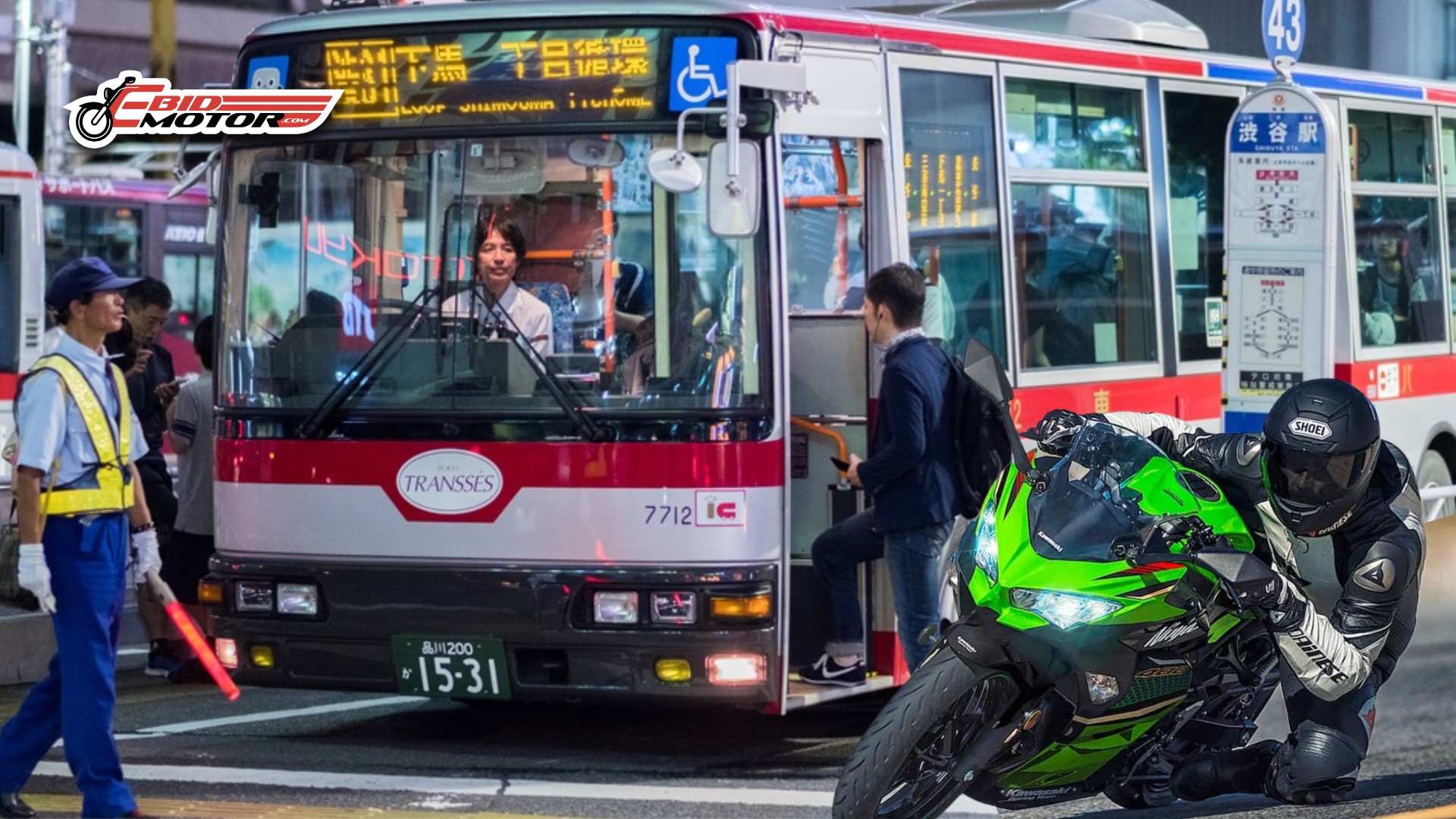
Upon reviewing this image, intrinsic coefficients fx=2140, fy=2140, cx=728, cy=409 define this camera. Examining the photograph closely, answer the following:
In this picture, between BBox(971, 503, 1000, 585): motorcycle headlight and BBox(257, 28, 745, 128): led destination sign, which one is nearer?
BBox(971, 503, 1000, 585): motorcycle headlight

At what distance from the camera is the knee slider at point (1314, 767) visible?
576cm

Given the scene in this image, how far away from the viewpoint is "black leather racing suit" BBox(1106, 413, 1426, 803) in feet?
18.4

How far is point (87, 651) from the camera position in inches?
271

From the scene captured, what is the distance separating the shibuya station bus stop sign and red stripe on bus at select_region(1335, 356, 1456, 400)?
2133 millimetres

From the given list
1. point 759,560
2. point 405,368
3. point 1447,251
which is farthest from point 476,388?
point 1447,251

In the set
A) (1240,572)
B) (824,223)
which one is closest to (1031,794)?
(1240,572)

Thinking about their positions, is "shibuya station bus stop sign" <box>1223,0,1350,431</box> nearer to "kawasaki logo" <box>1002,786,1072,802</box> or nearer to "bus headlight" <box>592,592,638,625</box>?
"bus headlight" <box>592,592,638,625</box>

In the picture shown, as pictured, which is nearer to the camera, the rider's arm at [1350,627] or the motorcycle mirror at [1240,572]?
the motorcycle mirror at [1240,572]

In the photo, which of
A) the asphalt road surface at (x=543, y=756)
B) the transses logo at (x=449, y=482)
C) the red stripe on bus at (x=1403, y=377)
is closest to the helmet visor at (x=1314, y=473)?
the asphalt road surface at (x=543, y=756)

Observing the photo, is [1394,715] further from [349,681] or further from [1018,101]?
[349,681]

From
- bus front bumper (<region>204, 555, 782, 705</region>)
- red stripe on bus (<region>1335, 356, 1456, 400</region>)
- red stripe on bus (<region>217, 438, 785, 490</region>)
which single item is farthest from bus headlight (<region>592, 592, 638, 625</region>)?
red stripe on bus (<region>1335, 356, 1456, 400</region>)

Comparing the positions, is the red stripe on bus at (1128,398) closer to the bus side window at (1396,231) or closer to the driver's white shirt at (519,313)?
the bus side window at (1396,231)

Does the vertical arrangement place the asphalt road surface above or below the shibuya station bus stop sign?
below

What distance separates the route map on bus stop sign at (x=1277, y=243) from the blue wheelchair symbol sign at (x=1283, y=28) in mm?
304
